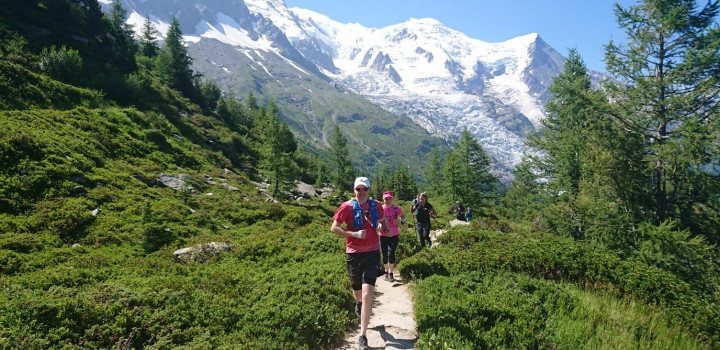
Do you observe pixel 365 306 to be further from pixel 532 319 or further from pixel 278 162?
pixel 278 162

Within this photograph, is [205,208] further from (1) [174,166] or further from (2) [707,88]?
(2) [707,88]

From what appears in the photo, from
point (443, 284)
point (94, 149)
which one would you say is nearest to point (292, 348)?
point (443, 284)

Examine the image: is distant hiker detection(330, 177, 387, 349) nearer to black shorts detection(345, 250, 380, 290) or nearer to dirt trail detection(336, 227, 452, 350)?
black shorts detection(345, 250, 380, 290)

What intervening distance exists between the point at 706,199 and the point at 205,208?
85.5 feet

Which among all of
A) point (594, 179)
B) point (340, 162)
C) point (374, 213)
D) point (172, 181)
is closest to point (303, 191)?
point (172, 181)

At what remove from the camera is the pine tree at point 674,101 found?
1388cm

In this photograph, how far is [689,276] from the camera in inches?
499

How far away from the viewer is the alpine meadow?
6809 millimetres

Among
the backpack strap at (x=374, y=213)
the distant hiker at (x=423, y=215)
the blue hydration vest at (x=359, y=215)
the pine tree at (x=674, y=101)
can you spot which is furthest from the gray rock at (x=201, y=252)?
the pine tree at (x=674, y=101)

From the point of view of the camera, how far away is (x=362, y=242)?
6.58m

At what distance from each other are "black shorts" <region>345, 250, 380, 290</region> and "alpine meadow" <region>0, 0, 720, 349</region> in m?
1.57

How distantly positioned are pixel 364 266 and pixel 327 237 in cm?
900

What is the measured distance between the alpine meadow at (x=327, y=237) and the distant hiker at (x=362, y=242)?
1.43m

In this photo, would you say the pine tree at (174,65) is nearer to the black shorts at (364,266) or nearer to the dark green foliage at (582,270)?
the dark green foliage at (582,270)
